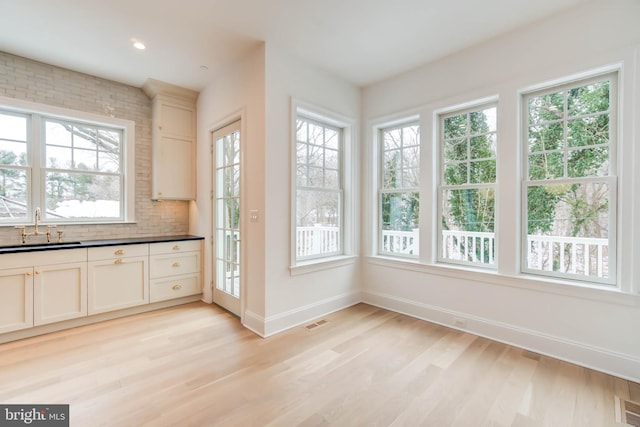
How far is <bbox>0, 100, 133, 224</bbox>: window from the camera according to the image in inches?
127

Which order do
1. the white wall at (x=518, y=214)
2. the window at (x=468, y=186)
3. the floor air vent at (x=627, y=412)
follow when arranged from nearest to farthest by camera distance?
the floor air vent at (x=627, y=412) < the white wall at (x=518, y=214) < the window at (x=468, y=186)

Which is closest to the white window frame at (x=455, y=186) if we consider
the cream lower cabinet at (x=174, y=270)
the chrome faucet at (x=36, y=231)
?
the cream lower cabinet at (x=174, y=270)

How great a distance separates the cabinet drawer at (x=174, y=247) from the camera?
143 inches

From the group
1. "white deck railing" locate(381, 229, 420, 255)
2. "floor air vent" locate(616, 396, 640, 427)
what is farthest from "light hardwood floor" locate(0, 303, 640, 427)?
"white deck railing" locate(381, 229, 420, 255)

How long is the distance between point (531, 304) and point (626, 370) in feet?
2.30

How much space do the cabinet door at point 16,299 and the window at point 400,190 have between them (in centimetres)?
390

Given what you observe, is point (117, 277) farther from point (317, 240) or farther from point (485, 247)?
point (485, 247)

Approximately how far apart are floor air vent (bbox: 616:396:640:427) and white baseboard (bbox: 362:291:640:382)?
1.31 ft

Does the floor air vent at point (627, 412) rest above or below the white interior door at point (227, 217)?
below

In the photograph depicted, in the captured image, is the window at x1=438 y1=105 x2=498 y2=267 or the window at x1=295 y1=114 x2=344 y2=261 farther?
the window at x1=295 y1=114 x2=344 y2=261

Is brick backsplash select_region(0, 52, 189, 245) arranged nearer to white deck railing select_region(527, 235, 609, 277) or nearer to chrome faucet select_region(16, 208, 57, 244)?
chrome faucet select_region(16, 208, 57, 244)

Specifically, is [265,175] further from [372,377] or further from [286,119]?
[372,377]

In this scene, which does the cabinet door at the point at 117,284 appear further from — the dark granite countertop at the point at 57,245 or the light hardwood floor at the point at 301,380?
the light hardwood floor at the point at 301,380

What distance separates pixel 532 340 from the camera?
102 inches
